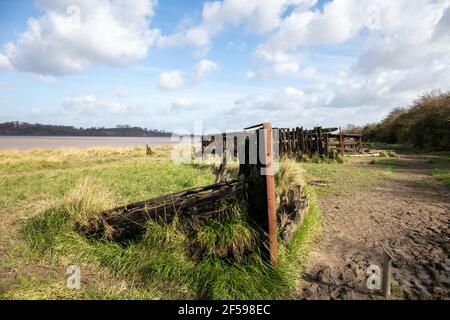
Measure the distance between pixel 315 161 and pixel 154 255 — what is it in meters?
13.9

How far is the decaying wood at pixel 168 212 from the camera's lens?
4.32m

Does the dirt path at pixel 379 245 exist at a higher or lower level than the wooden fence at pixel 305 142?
lower

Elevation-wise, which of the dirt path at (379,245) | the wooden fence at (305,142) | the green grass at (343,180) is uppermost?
the wooden fence at (305,142)

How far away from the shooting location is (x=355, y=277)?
150 inches

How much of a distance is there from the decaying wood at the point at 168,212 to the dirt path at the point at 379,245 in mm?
1367

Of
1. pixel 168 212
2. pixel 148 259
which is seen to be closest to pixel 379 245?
pixel 168 212

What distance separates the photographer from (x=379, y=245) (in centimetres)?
473

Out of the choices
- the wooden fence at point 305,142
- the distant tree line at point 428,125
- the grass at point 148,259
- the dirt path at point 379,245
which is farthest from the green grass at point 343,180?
the distant tree line at point 428,125

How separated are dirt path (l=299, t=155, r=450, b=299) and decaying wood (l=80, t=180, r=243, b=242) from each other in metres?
1.37

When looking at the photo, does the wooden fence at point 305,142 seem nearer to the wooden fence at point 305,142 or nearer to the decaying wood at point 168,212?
the wooden fence at point 305,142

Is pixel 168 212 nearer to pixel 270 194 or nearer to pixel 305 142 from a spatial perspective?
pixel 270 194

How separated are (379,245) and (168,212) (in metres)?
2.93

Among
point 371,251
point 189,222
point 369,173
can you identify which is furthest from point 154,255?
point 369,173

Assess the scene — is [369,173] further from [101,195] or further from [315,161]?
[101,195]
